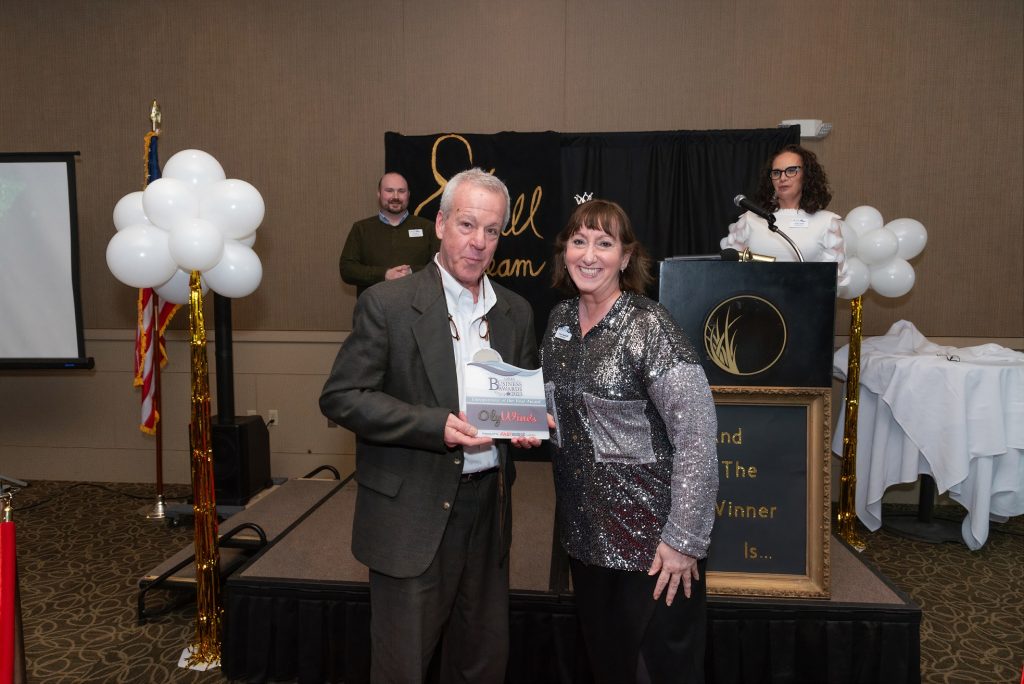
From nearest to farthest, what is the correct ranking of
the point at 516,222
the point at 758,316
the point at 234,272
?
1. the point at 758,316
2. the point at 234,272
3. the point at 516,222

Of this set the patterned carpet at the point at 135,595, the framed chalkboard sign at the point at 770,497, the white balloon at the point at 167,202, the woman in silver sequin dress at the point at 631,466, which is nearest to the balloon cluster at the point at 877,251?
the patterned carpet at the point at 135,595

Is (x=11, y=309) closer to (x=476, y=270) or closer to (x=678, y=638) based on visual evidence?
(x=476, y=270)

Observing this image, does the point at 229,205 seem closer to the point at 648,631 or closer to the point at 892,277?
the point at 648,631

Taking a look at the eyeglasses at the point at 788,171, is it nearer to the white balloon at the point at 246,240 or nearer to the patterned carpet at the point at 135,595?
the patterned carpet at the point at 135,595

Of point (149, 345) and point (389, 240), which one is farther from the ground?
point (389, 240)

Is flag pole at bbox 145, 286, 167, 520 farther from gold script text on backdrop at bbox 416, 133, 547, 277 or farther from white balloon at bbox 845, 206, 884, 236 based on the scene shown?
white balloon at bbox 845, 206, 884, 236

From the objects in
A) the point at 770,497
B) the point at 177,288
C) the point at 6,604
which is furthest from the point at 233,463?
the point at 770,497

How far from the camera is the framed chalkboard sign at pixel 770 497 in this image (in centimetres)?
223

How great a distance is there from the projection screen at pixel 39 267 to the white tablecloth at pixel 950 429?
16.1 feet

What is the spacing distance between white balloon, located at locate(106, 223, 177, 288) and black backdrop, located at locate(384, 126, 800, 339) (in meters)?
1.98

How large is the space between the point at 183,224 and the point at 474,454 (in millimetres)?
1876

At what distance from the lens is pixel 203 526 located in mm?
2535

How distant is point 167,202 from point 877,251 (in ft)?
12.0

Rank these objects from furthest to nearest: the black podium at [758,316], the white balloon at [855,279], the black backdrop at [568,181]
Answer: the black backdrop at [568,181] < the white balloon at [855,279] < the black podium at [758,316]
